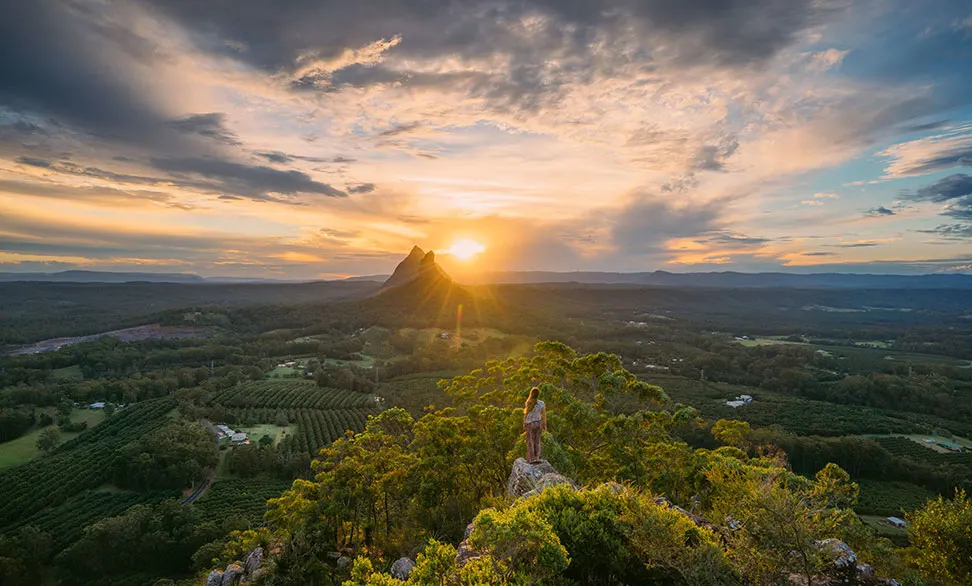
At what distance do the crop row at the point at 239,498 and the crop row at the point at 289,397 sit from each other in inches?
1320

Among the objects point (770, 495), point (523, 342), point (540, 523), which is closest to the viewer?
point (540, 523)

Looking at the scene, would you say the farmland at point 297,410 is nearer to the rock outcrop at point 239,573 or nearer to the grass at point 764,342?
the rock outcrop at point 239,573

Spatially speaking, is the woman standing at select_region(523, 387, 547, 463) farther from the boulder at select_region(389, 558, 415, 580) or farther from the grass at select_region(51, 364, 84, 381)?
the grass at select_region(51, 364, 84, 381)

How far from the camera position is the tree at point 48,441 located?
245 feet

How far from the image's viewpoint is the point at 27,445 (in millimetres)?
76375

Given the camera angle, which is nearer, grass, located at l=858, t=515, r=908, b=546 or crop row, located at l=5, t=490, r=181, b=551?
grass, located at l=858, t=515, r=908, b=546

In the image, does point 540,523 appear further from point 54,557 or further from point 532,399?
point 54,557

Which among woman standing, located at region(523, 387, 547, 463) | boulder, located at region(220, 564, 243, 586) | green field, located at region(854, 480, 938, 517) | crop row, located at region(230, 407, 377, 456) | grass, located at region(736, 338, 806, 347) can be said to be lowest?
green field, located at region(854, 480, 938, 517)

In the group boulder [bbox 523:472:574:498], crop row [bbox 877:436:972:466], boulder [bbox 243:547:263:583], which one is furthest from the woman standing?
crop row [bbox 877:436:972:466]

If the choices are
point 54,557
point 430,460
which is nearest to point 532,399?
point 430,460

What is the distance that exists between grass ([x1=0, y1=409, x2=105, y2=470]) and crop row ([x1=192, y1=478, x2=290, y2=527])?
38.2 meters

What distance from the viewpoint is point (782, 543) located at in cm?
1208

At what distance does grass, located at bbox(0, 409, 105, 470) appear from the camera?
71.2 m

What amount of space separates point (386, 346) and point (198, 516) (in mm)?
113639
